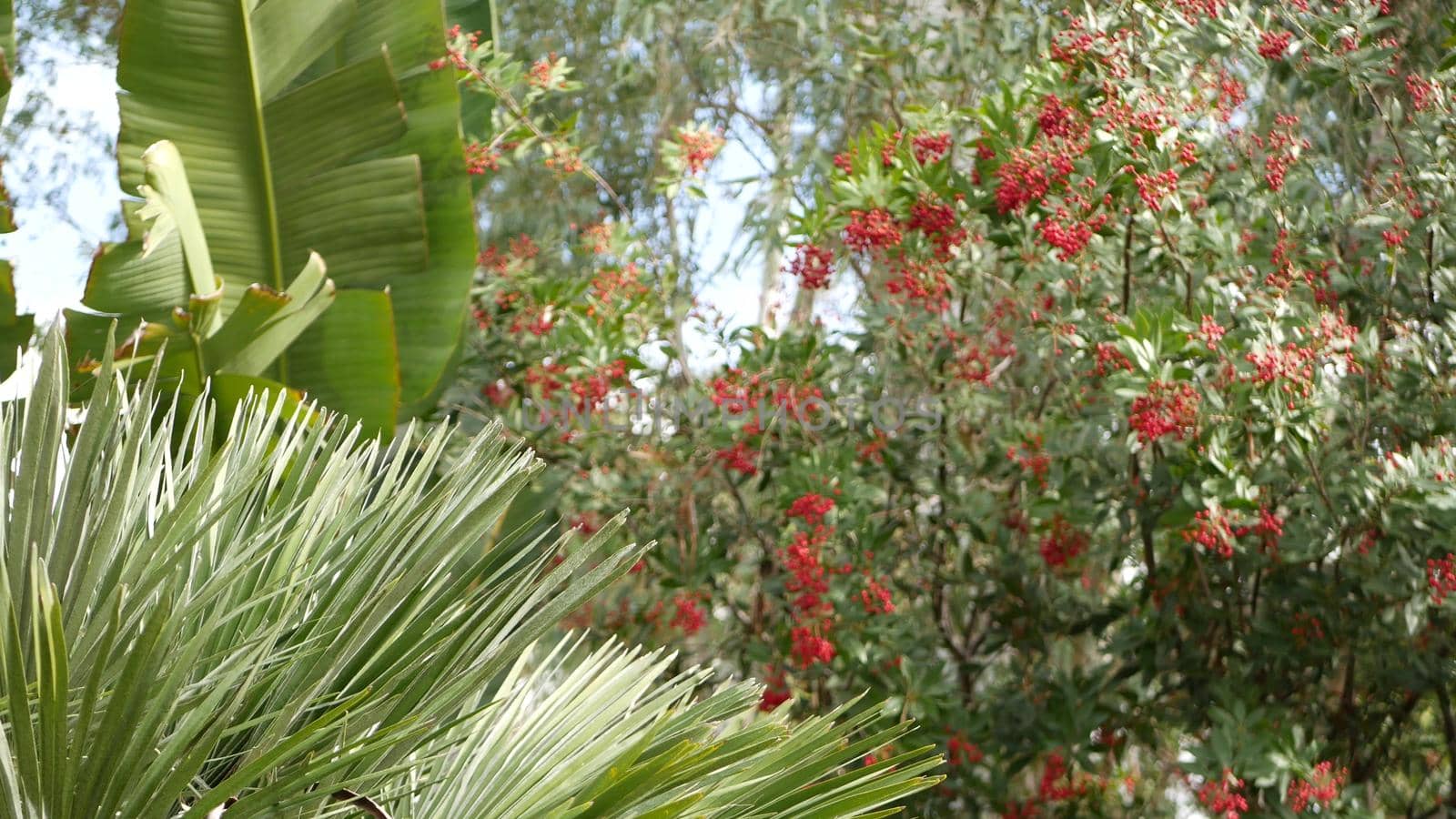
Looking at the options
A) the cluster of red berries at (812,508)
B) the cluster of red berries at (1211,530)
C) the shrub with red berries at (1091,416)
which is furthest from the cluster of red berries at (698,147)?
the cluster of red berries at (1211,530)

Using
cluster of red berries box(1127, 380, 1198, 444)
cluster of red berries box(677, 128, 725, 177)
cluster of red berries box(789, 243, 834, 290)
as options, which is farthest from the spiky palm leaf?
cluster of red berries box(677, 128, 725, 177)

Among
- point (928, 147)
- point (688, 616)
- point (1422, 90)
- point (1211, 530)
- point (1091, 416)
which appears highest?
point (928, 147)

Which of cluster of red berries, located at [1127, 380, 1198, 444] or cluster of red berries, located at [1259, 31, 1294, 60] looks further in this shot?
cluster of red berries, located at [1259, 31, 1294, 60]

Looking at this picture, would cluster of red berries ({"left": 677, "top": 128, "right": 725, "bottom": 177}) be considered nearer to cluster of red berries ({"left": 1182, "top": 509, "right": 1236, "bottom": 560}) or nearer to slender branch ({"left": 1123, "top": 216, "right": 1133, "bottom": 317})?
slender branch ({"left": 1123, "top": 216, "right": 1133, "bottom": 317})

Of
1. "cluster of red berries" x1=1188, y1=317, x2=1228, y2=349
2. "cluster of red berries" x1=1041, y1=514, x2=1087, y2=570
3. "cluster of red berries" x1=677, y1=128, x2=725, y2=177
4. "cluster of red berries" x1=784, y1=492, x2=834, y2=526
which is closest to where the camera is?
"cluster of red berries" x1=1188, y1=317, x2=1228, y2=349

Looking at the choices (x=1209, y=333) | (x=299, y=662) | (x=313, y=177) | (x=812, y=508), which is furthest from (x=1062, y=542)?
(x=299, y=662)

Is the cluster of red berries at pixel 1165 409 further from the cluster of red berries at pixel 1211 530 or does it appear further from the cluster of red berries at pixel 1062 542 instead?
the cluster of red berries at pixel 1062 542

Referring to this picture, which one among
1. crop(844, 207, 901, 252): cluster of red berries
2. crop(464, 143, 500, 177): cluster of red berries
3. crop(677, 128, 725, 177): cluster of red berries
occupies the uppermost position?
crop(464, 143, 500, 177): cluster of red berries

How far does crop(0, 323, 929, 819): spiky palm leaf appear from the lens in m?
0.80

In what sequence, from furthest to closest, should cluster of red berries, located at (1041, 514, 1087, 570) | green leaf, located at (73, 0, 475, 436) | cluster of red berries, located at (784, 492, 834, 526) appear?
1. cluster of red berries, located at (1041, 514, 1087, 570)
2. cluster of red berries, located at (784, 492, 834, 526)
3. green leaf, located at (73, 0, 475, 436)

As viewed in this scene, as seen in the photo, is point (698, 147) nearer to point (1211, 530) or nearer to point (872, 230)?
point (872, 230)

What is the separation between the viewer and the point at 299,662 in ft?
3.34

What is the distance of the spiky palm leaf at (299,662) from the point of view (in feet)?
2.61

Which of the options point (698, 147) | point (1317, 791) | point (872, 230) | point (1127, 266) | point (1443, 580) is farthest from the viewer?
point (698, 147)
